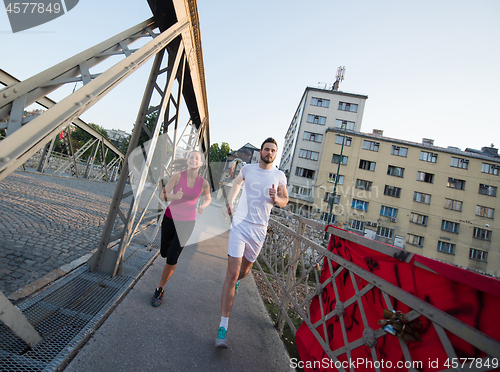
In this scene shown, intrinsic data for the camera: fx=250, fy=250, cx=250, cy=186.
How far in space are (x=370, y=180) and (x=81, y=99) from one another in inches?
1658

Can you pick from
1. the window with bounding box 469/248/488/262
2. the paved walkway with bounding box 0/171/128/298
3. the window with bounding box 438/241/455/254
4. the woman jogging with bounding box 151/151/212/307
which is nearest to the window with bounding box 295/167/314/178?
the window with bounding box 438/241/455/254

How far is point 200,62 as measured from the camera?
5477 millimetres

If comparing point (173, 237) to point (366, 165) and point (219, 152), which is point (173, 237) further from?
point (219, 152)

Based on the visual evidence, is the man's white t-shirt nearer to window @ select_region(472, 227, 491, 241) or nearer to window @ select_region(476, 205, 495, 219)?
window @ select_region(472, 227, 491, 241)

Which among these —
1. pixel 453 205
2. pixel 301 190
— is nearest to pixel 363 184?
pixel 301 190

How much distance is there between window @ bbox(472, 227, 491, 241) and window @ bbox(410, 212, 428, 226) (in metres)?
7.08

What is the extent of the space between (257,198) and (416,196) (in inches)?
1712

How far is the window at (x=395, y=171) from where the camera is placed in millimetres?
38781

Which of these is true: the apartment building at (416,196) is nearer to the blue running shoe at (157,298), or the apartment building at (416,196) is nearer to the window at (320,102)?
the window at (320,102)

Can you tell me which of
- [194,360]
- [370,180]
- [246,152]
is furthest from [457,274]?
[246,152]

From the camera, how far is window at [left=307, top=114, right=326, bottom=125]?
45875mm

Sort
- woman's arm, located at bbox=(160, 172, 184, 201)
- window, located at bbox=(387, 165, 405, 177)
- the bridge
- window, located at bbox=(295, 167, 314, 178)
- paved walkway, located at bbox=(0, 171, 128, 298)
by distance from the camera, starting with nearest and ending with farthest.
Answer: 1. the bridge
2. paved walkway, located at bbox=(0, 171, 128, 298)
3. woman's arm, located at bbox=(160, 172, 184, 201)
4. window, located at bbox=(387, 165, 405, 177)
5. window, located at bbox=(295, 167, 314, 178)

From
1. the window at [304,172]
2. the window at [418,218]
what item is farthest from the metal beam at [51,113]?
the window at [418,218]

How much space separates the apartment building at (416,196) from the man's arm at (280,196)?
114ft
